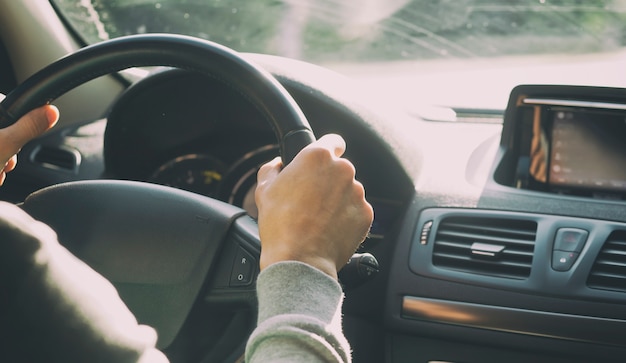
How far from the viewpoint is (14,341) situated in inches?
30.4

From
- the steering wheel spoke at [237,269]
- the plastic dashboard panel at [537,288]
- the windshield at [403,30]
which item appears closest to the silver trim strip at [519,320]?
the plastic dashboard panel at [537,288]

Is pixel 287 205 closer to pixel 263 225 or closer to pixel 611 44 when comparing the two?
pixel 263 225

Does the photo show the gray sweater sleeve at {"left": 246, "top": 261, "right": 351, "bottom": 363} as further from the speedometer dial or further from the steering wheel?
the speedometer dial

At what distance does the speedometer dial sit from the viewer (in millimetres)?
2562

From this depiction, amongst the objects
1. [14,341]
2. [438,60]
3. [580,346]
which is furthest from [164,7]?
[14,341]

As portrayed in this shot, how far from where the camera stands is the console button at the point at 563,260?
1886 millimetres

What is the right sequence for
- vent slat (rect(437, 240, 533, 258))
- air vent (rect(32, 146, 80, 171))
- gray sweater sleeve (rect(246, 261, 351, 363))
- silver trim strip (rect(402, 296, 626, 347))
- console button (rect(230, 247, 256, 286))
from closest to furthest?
gray sweater sleeve (rect(246, 261, 351, 363))
console button (rect(230, 247, 256, 286))
silver trim strip (rect(402, 296, 626, 347))
vent slat (rect(437, 240, 533, 258))
air vent (rect(32, 146, 80, 171))

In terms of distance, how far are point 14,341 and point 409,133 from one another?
5.16ft

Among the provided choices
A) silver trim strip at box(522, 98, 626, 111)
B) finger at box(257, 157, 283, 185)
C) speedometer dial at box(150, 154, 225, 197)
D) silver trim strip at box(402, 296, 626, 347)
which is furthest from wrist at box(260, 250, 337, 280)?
speedometer dial at box(150, 154, 225, 197)

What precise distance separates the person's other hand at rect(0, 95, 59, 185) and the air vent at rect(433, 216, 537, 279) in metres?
1.12

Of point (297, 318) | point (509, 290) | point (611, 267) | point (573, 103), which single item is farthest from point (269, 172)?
point (573, 103)

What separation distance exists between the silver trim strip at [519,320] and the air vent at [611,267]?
85 millimetres

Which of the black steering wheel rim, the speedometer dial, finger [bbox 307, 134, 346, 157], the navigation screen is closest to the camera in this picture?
finger [bbox 307, 134, 346, 157]

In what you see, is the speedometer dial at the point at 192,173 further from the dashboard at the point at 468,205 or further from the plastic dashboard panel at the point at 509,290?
the plastic dashboard panel at the point at 509,290
